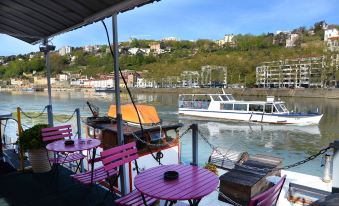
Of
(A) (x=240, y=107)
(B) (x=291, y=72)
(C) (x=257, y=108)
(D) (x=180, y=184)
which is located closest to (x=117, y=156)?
(D) (x=180, y=184)

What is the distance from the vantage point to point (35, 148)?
5.23m

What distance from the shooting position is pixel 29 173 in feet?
17.3

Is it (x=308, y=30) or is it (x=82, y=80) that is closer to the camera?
(x=82, y=80)

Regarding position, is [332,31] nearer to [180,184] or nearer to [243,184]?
[243,184]

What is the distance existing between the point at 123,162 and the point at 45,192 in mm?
1589

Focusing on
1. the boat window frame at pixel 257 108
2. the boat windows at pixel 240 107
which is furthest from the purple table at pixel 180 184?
the boat windows at pixel 240 107

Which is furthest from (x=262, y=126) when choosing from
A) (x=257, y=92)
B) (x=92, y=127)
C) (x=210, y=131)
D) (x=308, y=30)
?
(x=308, y=30)

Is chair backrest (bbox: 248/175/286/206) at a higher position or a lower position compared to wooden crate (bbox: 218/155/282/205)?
higher

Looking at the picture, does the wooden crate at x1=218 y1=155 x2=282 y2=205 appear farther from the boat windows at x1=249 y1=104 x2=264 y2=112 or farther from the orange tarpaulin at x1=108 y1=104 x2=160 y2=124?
the boat windows at x1=249 y1=104 x2=264 y2=112

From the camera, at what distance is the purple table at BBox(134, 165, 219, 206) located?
2666mm

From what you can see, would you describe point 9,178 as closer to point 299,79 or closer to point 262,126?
point 262,126

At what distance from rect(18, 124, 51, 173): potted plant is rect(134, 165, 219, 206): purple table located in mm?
2896

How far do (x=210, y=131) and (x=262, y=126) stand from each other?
5.20m

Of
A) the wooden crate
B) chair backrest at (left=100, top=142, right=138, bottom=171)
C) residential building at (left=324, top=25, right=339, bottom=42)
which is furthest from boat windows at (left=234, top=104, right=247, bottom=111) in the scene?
residential building at (left=324, top=25, right=339, bottom=42)
